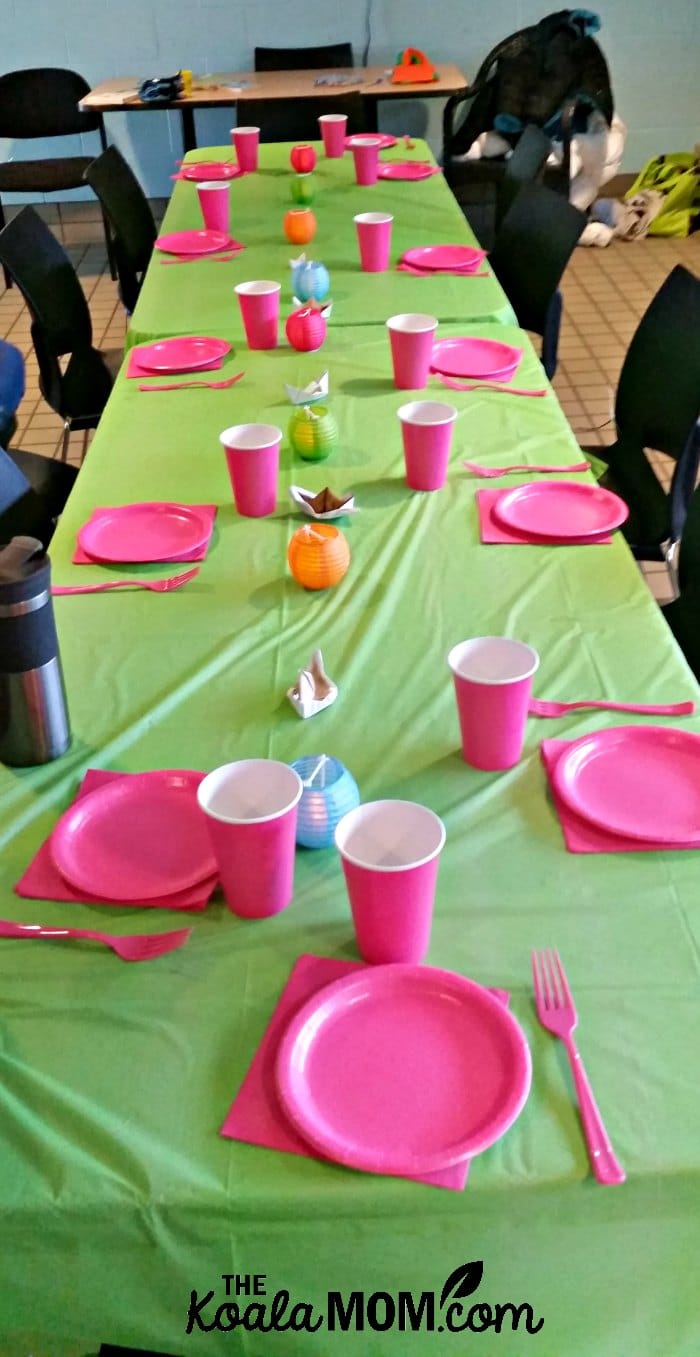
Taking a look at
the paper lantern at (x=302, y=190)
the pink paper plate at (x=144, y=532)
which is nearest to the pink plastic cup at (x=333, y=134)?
the paper lantern at (x=302, y=190)

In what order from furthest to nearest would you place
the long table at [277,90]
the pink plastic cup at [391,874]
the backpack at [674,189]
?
1. the backpack at [674,189]
2. the long table at [277,90]
3. the pink plastic cup at [391,874]

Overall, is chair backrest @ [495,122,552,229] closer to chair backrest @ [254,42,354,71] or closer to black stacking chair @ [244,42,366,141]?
black stacking chair @ [244,42,366,141]

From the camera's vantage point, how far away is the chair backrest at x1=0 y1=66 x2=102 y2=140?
5504mm

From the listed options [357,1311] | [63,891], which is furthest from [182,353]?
[357,1311]

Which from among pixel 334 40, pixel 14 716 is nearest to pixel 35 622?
pixel 14 716

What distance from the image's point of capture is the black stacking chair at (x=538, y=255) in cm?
307

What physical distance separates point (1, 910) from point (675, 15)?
6361 millimetres

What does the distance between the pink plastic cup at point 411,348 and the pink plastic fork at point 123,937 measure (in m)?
1.38

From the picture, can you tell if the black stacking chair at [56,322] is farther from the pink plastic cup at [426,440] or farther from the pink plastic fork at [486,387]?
the pink plastic cup at [426,440]

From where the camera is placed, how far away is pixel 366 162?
359 cm

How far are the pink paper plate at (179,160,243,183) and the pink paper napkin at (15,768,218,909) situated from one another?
3.30 m

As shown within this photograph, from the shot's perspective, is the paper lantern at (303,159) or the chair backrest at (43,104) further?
the chair backrest at (43,104)

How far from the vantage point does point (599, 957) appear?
103cm

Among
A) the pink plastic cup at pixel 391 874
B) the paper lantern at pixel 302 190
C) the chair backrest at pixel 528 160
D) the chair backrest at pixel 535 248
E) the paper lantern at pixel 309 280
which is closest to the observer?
the pink plastic cup at pixel 391 874
